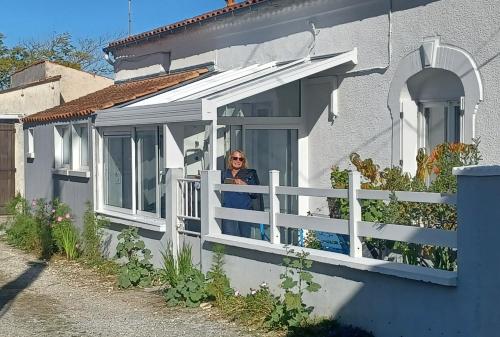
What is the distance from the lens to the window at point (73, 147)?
14039mm

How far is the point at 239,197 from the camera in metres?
9.82

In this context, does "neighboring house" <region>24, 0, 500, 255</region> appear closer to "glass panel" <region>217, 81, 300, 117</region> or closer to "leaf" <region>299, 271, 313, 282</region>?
"glass panel" <region>217, 81, 300, 117</region>

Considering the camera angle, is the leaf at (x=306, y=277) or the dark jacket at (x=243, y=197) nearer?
the leaf at (x=306, y=277)

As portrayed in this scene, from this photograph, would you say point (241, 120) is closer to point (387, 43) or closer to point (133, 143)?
point (133, 143)

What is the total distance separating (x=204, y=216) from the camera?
Result: 9594 millimetres

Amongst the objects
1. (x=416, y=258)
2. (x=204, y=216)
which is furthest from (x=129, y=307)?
(x=416, y=258)

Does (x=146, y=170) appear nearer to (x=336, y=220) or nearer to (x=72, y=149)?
(x=72, y=149)

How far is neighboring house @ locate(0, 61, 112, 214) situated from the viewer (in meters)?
19.9

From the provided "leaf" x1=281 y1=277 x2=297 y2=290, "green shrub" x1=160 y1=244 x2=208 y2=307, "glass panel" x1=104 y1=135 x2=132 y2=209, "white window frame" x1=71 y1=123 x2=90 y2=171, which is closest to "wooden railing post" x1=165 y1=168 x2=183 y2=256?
"green shrub" x1=160 y1=244 x2=208 y2=307

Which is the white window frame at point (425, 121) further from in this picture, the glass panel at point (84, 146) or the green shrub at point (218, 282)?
the glass panel at point (84, 146)

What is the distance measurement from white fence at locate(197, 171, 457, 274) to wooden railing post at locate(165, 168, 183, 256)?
3.02ft

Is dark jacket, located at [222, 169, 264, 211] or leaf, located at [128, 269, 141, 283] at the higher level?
dark jacket, located at [222, 169, 264, 211]

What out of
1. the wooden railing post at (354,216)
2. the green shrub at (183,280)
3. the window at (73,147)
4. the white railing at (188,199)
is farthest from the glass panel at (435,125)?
the window at (73,147)

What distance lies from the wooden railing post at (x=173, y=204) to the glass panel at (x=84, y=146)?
377 cm
